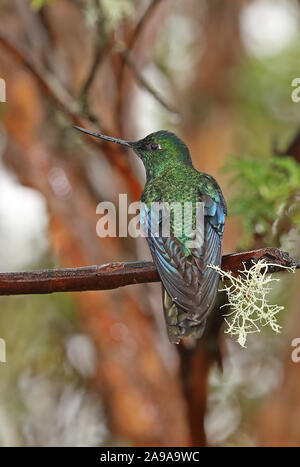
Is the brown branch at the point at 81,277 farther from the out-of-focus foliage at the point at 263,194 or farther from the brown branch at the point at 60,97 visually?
A: the brown branch at the point at 60,97

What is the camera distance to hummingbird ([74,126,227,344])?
1801mm

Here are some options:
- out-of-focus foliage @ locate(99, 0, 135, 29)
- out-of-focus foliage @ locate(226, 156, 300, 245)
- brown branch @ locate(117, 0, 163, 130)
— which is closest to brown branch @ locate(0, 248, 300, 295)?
out-of-focus foliage @ locate(226, 156, 300, 245)

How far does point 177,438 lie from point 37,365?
6.26ft

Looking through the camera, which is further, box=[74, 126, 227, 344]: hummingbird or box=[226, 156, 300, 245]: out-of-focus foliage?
box=[226, 156, 300, 245]: out-of-focus foliage

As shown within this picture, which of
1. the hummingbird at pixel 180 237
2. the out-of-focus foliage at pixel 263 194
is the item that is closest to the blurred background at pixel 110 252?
the out-of-focus foliage at pixel 263 194

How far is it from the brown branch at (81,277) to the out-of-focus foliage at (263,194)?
131 centimetres

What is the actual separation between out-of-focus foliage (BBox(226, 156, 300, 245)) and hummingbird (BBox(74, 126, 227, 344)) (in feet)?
2.65

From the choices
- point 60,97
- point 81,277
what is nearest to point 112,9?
point 60,97

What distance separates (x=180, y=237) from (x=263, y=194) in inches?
56.8

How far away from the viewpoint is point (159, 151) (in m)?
2.57

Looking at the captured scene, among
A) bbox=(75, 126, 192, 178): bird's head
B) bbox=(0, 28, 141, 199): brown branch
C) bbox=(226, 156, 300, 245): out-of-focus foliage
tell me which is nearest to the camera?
Answer: bbox=(75, 126, 192, 178): bird's head

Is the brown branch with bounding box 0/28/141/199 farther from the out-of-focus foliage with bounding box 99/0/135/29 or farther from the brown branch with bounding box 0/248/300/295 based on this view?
the brown branch with bounding box 0/248/300/295

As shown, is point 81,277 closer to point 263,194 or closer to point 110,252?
point 263,194

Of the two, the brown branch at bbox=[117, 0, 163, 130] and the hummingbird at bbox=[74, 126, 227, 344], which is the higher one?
the brown branch at bbox=[117, 0, 163, 130]
